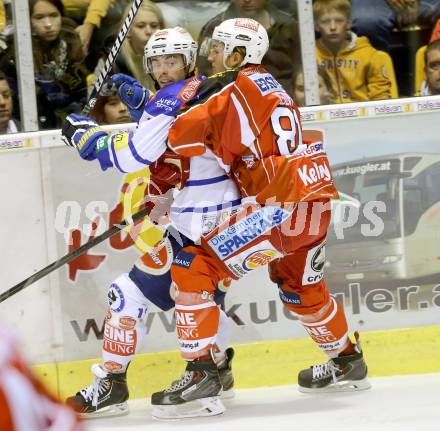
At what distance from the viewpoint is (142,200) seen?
383 cm

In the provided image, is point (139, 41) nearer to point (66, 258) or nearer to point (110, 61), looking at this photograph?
point (110, 61)

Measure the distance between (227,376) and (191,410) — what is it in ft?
0.99

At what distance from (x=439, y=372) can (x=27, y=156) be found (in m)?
1.70

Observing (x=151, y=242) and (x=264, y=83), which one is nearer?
(x=264, y=83)

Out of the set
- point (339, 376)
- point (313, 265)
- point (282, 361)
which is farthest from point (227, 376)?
point (313, 265)

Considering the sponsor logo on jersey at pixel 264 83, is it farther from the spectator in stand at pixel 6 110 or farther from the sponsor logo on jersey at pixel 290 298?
the spectator in stand at pixel 6 110

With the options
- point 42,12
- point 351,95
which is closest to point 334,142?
point 351,95

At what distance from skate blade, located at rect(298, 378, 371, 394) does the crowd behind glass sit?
105 centimetres

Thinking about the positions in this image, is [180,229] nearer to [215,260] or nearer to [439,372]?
[215,260]

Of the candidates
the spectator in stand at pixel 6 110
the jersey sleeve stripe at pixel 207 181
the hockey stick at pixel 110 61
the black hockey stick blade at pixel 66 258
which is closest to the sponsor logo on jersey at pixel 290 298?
the jersey sleeve stripe at pixel 207 181

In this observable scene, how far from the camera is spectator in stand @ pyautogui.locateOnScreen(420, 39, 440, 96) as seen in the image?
4020mm

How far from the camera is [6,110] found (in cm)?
383

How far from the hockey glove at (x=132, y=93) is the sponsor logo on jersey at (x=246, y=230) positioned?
547mm

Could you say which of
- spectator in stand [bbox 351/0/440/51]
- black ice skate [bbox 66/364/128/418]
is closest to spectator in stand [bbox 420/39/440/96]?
spectator in stand [bbox 351/0/440/51]
